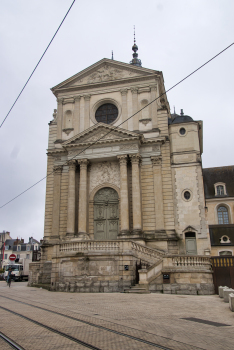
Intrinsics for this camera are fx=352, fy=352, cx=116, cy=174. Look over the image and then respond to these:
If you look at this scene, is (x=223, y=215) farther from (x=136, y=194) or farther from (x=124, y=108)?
(x=124, y=108)

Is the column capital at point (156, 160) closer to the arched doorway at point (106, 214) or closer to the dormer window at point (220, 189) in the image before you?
the arched doorway at point (106, 214)

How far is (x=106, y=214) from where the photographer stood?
95.3 feet

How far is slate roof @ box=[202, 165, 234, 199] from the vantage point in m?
41.4

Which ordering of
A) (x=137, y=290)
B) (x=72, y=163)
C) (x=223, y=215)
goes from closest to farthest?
(x=137, y=290)
(x=72, y=163)
(x=223, y=215)

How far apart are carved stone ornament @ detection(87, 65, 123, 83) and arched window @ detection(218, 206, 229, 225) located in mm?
20009

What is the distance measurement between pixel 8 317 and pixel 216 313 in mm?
6527

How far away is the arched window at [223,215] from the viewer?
135 feet

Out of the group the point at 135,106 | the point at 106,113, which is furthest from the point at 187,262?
the point at 106,113

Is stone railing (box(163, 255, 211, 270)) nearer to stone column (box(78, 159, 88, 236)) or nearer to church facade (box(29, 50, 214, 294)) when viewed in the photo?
church facade (box(29, 50, 214, 294))

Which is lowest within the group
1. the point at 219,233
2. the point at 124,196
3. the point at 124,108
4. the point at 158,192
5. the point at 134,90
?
the point at 219,233

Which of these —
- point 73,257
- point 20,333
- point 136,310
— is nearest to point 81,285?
point 73,257

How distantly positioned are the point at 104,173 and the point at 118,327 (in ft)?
70.4

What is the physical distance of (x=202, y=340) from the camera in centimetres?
745

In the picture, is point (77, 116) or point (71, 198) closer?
point (71, 198)
